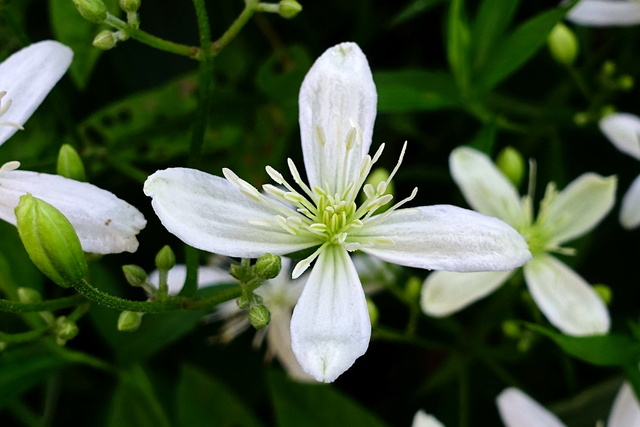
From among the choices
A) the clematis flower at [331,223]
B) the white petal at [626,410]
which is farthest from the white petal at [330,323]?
the white petal at [626,410]

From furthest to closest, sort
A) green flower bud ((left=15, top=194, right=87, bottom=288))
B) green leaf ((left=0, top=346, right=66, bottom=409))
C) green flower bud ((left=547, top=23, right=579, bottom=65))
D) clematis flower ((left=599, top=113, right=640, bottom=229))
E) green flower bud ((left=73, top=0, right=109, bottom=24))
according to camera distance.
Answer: green flower bud ((left=547, top=23, right=579, bottom=65)), clematis flower ((left=599, top=113, right=640, bottom=229)), green leaf ((left=0, top=346, right=66, bottom=409)), green flower bud ((left=73, top=0, right=109, bottom=24)), green flower bud ((left=15, top=194, right=87, bottom=288))

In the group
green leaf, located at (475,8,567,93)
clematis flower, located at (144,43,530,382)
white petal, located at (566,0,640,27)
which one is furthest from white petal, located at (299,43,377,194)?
white petal, located at (566,0,640,27)

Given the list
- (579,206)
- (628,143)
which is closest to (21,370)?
(579,206)

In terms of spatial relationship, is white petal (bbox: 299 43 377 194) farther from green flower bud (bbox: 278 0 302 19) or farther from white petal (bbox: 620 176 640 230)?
white petal (bbox: 620 176 640 230)

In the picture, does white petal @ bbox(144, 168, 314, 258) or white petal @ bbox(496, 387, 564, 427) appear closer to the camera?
white petal @ bbox(144, 168, 314, 258)

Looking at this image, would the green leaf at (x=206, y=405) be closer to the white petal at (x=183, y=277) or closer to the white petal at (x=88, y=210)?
the white petal at (x=183, y=277)

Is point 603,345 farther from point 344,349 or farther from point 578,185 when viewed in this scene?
point 344,349

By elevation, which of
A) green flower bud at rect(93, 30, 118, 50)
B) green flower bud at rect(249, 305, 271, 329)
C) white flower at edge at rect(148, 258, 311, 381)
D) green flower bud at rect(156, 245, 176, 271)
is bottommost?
white flower at edge at rect(148, 258, 311, 381)
